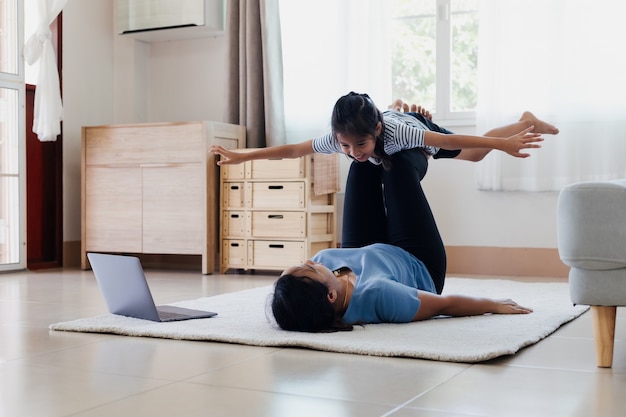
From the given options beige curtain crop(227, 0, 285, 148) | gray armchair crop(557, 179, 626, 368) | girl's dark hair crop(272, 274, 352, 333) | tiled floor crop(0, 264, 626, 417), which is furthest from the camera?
beige curtain crop(227, 0, 285, 148)

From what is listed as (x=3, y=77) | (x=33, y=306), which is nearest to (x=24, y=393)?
(x=33, y=306)

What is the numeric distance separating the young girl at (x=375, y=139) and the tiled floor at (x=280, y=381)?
1.97ft

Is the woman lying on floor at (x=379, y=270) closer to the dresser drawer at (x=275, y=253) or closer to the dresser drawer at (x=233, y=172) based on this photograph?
the dresser drawer at (x=275, y=253)

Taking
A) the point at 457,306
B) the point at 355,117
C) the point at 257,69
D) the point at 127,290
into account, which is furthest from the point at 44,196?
the point at 457,306

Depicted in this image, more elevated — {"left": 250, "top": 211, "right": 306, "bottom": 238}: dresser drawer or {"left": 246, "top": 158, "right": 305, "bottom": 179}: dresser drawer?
{"left": 246, "top": 158, "right": 305, "bottom": 179}: dresser drawer

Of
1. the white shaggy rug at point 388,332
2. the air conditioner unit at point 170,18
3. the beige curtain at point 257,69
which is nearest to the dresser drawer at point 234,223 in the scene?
the beige curtain at point 257,69

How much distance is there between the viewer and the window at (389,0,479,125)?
4652mm

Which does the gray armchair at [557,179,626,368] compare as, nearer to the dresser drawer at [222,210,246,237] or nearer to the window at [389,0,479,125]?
the window at [389,0,479,125]

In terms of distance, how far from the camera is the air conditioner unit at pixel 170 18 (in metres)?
5.09

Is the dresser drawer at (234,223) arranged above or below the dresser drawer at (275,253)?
above

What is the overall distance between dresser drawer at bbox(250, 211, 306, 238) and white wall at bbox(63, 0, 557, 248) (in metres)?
0.55

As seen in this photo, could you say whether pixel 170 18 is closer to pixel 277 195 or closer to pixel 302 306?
pixel 277 195

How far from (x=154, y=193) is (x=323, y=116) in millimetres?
1123

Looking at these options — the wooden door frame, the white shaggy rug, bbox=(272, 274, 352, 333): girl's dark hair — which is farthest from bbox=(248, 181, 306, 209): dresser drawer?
bbox=(272, 274, 352, 333): girl's dark hair
